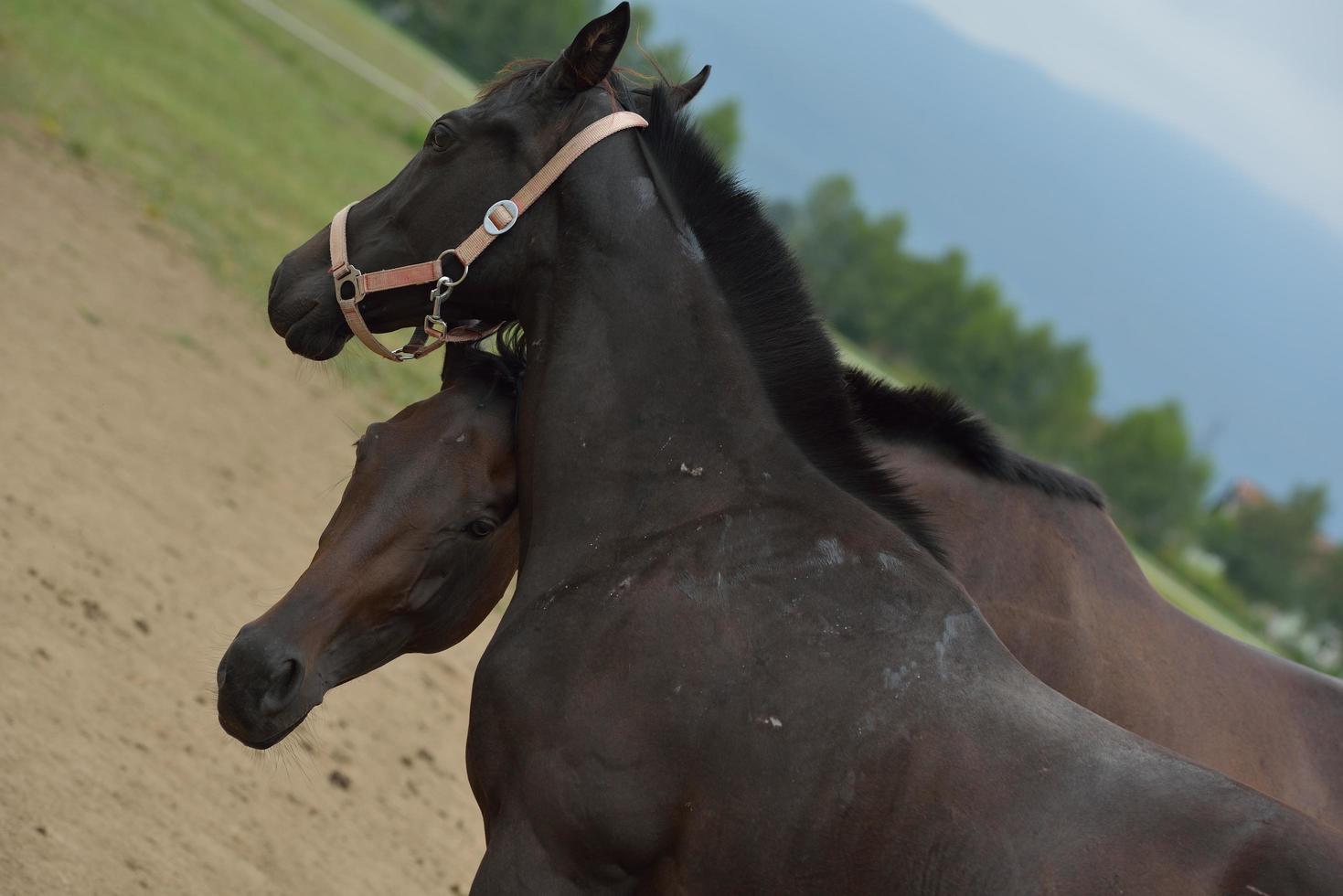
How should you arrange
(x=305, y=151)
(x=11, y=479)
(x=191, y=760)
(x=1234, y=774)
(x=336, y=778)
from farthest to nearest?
(x=305, y=151) < (x=11, y=479) < (x=336, y=778) < (x=191, y=760) < (x=1234, y=774)

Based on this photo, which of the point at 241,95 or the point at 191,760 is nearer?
the point at 191,760

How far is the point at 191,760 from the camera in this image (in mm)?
5387

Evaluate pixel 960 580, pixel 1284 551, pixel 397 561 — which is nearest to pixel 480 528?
pixel 397 561

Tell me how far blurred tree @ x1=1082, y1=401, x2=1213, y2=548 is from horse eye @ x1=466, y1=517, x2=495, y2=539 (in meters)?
Answer: 75.5

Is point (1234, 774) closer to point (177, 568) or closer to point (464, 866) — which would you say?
point (464, 866)

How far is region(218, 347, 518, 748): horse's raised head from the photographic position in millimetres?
3195

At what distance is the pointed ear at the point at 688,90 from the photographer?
3662 mm

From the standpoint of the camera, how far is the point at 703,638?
2.99 meters

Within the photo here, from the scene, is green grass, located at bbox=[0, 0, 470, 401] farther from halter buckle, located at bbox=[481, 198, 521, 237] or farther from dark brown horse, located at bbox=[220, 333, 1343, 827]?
halter buckle, located at bbox=[481, 198, 521, 237]

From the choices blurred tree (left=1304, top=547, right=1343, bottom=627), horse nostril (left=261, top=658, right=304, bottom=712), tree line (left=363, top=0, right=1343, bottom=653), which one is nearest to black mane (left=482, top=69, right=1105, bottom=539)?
horse nostril (left=261, top=658, right=304, bottom=712)

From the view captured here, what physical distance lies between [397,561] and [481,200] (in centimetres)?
101

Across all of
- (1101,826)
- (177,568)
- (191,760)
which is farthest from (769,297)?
(177,568)

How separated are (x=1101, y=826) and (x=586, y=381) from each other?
162cm

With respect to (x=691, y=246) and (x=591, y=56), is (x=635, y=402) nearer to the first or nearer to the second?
(x=691, y=246)
